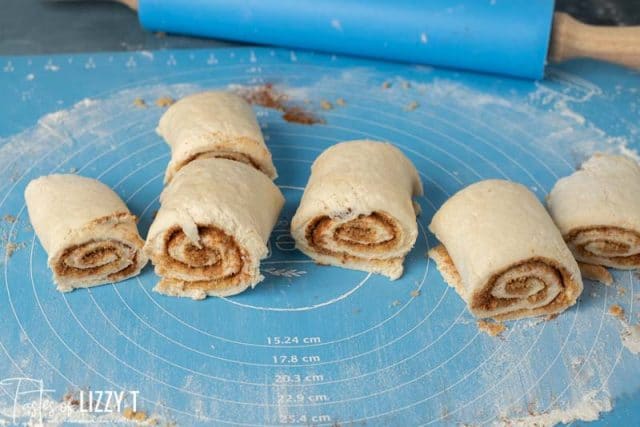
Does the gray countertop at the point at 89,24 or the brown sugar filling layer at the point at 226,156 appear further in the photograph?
the gray countertop at the point at 89,24

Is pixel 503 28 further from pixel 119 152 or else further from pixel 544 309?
pixel 119 152

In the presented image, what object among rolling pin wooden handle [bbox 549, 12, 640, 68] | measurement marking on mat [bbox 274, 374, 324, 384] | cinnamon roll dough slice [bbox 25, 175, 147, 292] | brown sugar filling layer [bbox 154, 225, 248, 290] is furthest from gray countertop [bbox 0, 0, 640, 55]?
measurement marking on mat [bbox 274, 374, 324, 384]

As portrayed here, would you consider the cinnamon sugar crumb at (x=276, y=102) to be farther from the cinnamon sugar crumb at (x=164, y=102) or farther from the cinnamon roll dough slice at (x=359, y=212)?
the cinnamon roll dough slice at (x=359, y=212)

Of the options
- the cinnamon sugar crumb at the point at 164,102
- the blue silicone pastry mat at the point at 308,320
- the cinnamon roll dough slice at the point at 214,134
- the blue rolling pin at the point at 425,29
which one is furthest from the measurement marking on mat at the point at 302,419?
the blue rolling pin at the point at 425,29

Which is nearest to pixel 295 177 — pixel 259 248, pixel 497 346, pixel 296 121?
pixel 296 121

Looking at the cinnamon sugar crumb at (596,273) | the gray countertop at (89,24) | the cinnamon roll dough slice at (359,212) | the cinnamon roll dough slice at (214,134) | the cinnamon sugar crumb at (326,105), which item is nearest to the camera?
the cinnamon roll dough slice at (359,212)
